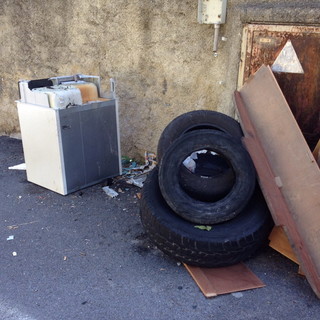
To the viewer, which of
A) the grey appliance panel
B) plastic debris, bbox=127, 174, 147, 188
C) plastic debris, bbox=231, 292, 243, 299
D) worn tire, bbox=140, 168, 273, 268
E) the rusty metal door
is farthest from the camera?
plastic debris, bbox=127, 174, 147, 188

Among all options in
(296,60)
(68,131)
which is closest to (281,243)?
(296,60)

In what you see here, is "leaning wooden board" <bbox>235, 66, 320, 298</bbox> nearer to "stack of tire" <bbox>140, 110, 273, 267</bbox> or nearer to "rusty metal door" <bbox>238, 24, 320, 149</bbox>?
"stack of tire" <bbox>140, 110, 273, 267</bbox>

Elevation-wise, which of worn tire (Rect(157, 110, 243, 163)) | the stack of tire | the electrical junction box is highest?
the electrical junction box

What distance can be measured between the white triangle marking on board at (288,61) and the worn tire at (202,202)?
94cm

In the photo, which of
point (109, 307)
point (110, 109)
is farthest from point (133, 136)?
point (109, 307)

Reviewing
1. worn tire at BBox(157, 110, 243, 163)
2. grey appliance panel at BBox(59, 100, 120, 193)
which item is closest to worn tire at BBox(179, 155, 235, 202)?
worn tire at BBox(157, 110, 243, 163)

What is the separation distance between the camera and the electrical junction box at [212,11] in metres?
3.91

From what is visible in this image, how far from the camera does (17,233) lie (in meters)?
3.66

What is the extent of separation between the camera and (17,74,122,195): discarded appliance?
409cm

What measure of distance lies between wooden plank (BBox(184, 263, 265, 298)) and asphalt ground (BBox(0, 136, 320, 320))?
0.04 m

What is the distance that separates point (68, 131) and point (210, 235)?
6.61ft

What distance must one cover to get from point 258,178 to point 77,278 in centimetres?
166

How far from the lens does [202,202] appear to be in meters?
3.24

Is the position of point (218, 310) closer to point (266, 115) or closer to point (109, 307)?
point (109, 307)
